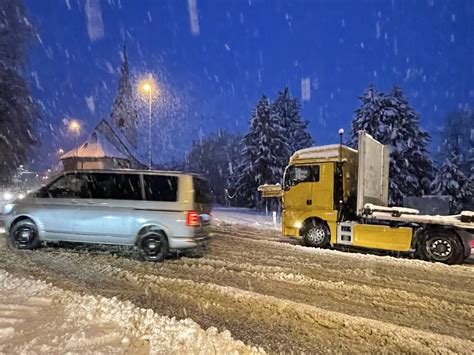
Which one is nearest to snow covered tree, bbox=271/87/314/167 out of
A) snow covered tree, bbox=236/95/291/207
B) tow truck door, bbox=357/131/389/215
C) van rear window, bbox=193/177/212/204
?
snow covered tree, bbox=236/95/291/207

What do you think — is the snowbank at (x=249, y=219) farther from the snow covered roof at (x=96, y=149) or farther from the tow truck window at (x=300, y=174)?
the snow covered roof at (x=96, y=149)

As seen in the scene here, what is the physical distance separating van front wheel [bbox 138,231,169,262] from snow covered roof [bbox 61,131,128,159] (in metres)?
33.5

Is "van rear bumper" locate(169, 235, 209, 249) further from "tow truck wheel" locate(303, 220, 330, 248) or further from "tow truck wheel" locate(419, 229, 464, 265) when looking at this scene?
"tow truck wheel" locate(419, 229, 464, 265)

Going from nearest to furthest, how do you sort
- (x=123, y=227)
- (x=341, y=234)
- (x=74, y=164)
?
(x=123, y=227)
(x=341, y=234)
(x=74, y=164)

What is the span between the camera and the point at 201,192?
9898 millimetres

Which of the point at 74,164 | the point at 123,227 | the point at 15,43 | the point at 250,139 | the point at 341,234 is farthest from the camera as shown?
the point at 74,164

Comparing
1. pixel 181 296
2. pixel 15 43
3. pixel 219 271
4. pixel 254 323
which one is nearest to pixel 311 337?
pixel 254 323

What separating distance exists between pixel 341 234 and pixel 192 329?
8.06 meters

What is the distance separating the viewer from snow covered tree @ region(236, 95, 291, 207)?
37.1 meters

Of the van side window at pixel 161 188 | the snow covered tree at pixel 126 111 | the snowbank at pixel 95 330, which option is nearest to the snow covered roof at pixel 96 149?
the snow covered tree at pixel 126 111

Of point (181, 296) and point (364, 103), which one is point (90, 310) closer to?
point (181, 296)

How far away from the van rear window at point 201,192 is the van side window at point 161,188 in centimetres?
48

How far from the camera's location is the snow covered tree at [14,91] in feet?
90.9

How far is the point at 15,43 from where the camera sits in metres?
28.7
